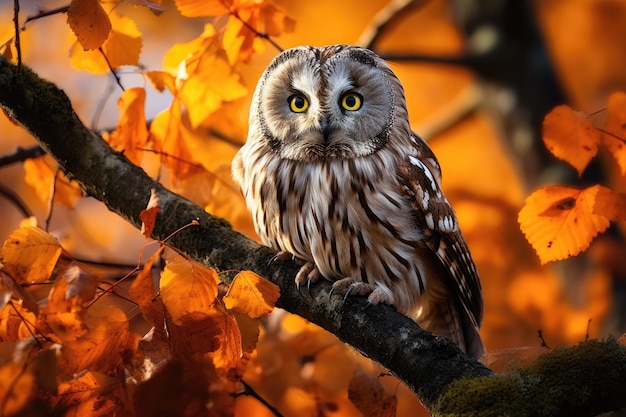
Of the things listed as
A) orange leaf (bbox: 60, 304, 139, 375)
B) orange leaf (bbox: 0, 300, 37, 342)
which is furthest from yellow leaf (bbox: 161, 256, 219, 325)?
orange leaf (bbox: 0, 300, 37, 342)

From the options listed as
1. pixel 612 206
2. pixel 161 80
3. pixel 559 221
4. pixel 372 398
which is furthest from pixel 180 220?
pixel 612 206

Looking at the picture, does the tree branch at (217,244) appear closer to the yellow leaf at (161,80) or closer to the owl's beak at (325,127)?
the yellow leaf at (161,80)

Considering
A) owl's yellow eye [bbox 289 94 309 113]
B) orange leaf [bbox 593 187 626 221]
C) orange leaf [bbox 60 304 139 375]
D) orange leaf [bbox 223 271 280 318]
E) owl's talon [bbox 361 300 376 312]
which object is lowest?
orange leaf [bbox 60 304 139 375]

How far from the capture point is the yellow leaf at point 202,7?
249 cm

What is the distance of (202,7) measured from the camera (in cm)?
252

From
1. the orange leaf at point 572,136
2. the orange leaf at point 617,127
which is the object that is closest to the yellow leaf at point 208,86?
the orange leaf at point 572,136

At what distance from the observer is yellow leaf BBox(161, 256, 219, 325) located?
1948 millimetres

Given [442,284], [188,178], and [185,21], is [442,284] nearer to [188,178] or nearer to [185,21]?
[188,178]

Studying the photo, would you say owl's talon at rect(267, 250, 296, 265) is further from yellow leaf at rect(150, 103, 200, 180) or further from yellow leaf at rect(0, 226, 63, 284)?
yellow leaf at rect(0, 226, 63, 284)

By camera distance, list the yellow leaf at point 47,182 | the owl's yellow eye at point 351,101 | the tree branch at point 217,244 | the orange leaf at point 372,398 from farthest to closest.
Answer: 1. the yellow leaf at point 47,182
2. the owl's yellow eye at point 351,101
3. the orange leaf at point 372,398
4. the tree branch at point 217,244

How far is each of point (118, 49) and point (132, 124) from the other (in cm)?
30

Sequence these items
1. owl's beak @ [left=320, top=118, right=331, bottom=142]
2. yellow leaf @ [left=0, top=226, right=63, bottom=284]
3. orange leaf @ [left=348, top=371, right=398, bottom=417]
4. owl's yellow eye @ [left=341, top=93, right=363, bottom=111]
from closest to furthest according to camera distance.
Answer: yellow leaf @ [left=0, top=226, right=63, bottom=284] < orange leaf @ [left=348, top=371, right=398, bottom=417] < owl's beak @ [left=320, top=118, right=331, bottom=142] < owl's yellow eye @ [left=341, top=93, right=363, bottom=111]

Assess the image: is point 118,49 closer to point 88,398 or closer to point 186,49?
point 186,49

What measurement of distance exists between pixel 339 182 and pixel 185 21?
4786mm
